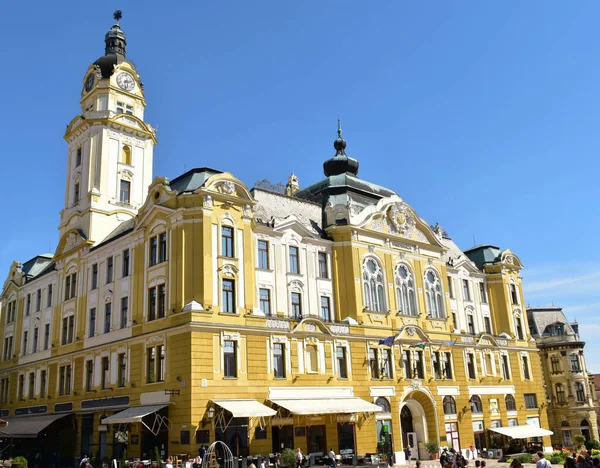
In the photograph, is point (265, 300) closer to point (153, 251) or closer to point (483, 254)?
point (153, 251)

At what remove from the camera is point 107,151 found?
54.5m

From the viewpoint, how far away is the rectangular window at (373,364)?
45.9m

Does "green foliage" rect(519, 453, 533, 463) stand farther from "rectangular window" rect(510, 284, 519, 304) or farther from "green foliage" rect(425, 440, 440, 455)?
"rectangular window" rect(510, 284, 519, 304)

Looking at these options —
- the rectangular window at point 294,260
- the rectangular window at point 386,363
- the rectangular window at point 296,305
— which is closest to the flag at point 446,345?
the rectangular window at point 386,363

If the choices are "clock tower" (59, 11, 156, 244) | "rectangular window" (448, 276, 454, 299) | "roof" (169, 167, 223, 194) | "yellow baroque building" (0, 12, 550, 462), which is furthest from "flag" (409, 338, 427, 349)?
"clock tower" (59, 11, 156, 244)

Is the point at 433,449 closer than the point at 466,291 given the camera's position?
Yes

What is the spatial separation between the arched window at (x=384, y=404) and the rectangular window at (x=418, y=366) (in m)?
3.95

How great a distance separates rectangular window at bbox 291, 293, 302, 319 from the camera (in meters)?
44.0

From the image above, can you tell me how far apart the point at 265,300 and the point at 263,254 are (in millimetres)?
3219

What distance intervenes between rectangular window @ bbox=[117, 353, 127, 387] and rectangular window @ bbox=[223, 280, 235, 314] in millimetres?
8336

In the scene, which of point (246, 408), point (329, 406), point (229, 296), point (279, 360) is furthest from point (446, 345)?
point (246, 408)

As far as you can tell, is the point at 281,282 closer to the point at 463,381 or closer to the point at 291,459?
the point at 291,459

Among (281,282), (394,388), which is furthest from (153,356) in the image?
(394,388)

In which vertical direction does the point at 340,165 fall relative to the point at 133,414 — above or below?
above
